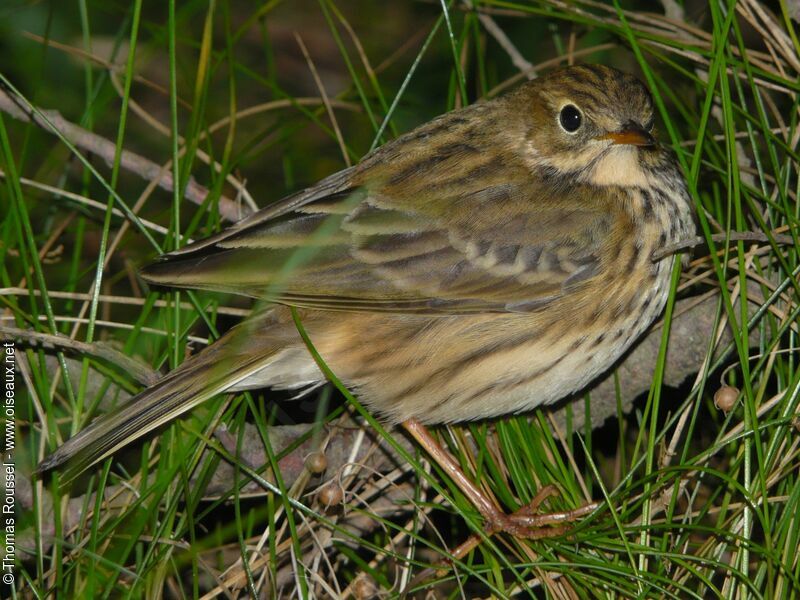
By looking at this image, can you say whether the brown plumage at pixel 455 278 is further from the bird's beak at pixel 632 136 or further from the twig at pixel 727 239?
the twig at pixel 727 239

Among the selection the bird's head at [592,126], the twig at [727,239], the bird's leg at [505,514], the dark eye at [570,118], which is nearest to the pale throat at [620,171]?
the bird's head at [592,126]

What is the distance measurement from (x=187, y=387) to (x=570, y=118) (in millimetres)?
1518

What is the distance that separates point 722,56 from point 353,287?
50.9 inches

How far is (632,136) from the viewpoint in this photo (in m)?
3.25

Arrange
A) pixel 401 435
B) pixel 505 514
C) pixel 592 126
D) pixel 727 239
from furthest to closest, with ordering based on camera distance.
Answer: pixel 401 435 < pixel 592 126 < pixel 505 514 < pixel 727 239

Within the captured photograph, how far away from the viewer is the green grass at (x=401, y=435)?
2781mm

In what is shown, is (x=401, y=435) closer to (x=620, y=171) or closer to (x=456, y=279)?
(x=456, y=279)

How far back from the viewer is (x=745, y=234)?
288 centimetres

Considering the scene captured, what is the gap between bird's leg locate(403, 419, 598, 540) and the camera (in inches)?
119

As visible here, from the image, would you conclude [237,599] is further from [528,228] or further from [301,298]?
[528,228]

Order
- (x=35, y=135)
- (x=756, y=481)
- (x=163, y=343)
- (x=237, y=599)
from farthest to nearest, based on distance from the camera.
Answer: (x=35, y=135), (x=163, y=343), (x=237, y=599), (x=756, y=481)

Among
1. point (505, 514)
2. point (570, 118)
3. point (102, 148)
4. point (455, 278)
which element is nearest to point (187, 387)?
point (455, 278)

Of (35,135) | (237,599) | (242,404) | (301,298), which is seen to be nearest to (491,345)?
(301,298)

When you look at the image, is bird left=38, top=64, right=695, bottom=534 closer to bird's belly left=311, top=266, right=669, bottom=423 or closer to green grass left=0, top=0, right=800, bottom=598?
bird's belly left=311, top=266, right=669, bottom=423
